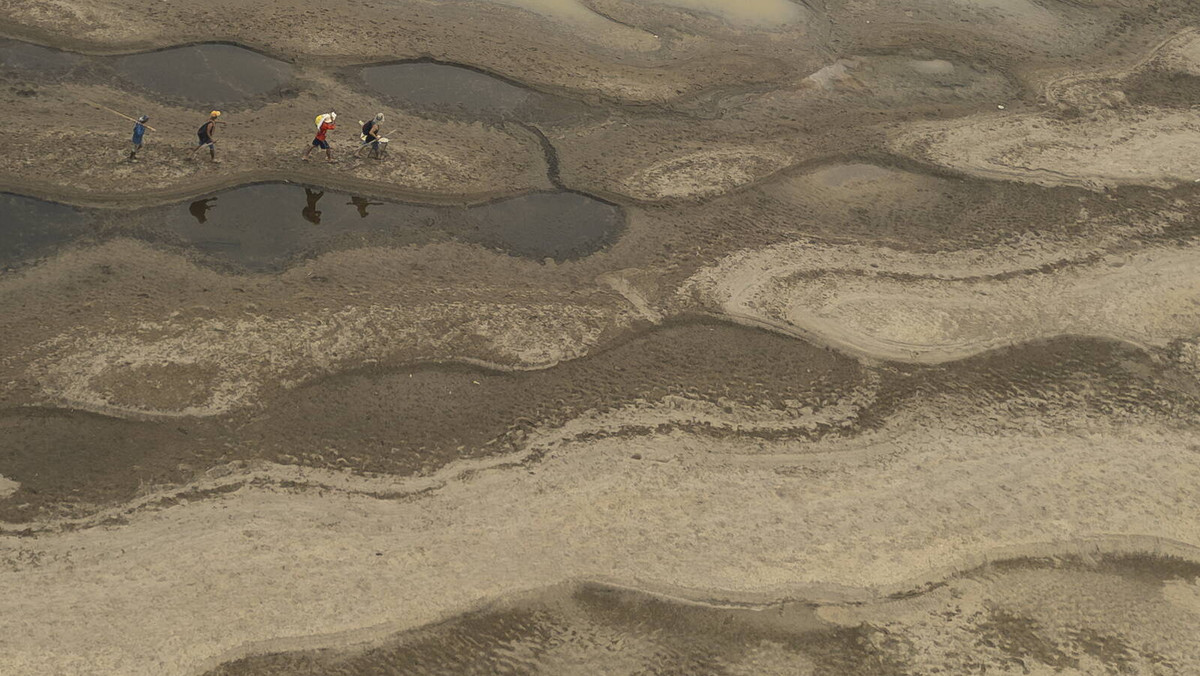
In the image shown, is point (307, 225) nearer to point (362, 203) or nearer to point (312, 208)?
point (312, 208)

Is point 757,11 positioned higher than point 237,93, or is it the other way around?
point 757,11

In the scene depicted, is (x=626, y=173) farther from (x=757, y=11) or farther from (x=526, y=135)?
(x=757, y=11)

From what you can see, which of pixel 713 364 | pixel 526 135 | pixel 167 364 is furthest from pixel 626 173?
pixel 167 364

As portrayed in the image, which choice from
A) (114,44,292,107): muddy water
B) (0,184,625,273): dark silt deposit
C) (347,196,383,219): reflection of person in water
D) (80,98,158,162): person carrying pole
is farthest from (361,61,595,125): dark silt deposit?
(80,98,158,162): person carrying pole

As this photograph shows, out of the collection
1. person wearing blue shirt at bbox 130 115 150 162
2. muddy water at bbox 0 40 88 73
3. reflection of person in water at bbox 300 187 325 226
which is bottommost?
reflection of person in water at bbox 300 187 325 226

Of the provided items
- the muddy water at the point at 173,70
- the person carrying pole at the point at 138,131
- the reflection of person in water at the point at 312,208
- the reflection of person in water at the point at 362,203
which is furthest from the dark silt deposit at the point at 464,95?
the person carrying pole at the point at 138,131

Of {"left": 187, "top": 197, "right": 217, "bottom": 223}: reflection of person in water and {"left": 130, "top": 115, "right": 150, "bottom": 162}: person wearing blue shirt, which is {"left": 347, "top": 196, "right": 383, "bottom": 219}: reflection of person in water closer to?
{"left": 187, "top": 197, "right": 217, "bottom": 223}: reflection of person in water
